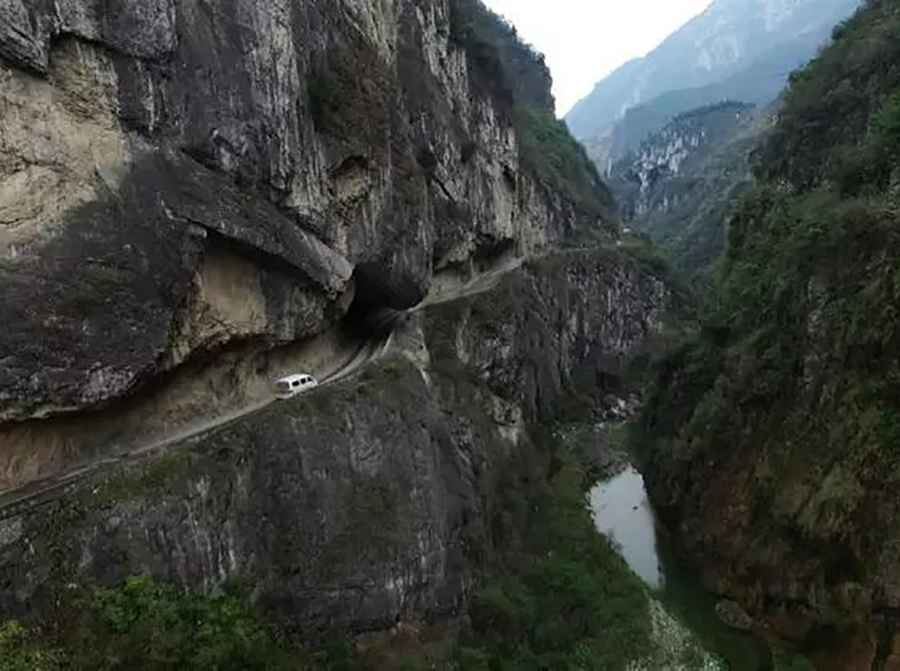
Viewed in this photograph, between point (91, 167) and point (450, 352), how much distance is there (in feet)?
66.8

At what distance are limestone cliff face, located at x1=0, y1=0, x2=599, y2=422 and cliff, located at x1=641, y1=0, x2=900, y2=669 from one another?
595 inches

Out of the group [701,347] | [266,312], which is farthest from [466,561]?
[701,347]

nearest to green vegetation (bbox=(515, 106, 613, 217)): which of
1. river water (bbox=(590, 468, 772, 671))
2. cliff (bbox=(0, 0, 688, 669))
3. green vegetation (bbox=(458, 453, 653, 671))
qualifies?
river water (bbox=(590, 468, 772, 671))

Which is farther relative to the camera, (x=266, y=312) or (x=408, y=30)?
(x=408, y=30)

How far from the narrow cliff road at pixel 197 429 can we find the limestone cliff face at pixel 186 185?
1378 mm

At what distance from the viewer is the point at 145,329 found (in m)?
20.0

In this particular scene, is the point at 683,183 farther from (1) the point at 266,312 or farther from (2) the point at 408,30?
(1) the point at 266,312

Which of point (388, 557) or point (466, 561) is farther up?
point (388, 557)

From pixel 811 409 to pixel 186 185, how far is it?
22614mm

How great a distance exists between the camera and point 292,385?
26.0m

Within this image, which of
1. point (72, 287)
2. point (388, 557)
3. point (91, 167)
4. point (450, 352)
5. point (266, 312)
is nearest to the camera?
point (72, 287)

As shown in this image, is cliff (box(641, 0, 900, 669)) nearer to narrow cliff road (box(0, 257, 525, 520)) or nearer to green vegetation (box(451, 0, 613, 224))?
narrow cliff road (box(0, 257, 525, 520))

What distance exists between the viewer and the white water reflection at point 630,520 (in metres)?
38.7

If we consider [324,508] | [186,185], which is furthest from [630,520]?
[186,185]
